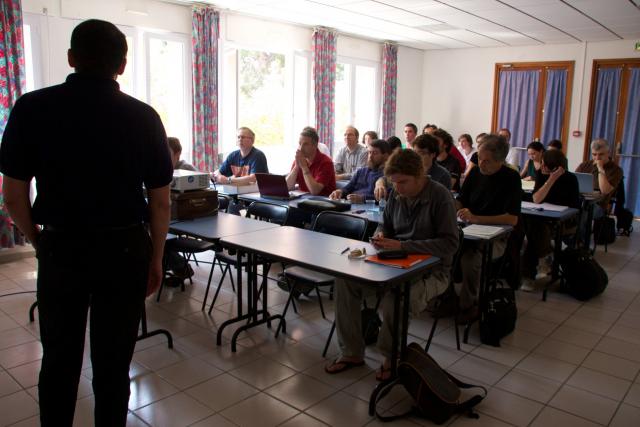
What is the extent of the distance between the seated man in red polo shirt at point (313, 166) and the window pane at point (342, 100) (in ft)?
12.1

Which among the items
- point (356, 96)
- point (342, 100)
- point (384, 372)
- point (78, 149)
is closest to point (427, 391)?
point (384, 372)

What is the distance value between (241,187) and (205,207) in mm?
1283

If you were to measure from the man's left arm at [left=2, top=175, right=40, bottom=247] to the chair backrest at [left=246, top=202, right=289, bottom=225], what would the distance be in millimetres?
2313

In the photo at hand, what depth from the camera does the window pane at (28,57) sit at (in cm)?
498

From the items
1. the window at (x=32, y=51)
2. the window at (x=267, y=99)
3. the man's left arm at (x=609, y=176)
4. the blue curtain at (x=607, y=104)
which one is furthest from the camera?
the blue curtain at (x=607, y=104)

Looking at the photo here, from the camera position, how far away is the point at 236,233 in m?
3.20

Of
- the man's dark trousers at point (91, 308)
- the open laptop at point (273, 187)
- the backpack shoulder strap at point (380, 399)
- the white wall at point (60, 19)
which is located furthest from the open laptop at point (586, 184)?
the white wall at point (60, 19)

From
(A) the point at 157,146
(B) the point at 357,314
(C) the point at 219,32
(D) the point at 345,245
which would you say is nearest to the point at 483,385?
(B) the point at 357,314

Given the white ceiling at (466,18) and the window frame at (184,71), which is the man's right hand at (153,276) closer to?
the window frame at (184,71)

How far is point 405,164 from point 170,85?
4306mm

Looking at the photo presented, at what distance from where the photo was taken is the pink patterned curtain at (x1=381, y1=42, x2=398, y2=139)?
8930 millimetres

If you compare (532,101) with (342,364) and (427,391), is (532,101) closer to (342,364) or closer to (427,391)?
(342,364)

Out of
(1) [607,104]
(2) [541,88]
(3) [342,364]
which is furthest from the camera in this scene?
(2) [541,88]

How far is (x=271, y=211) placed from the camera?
13.1 feet
